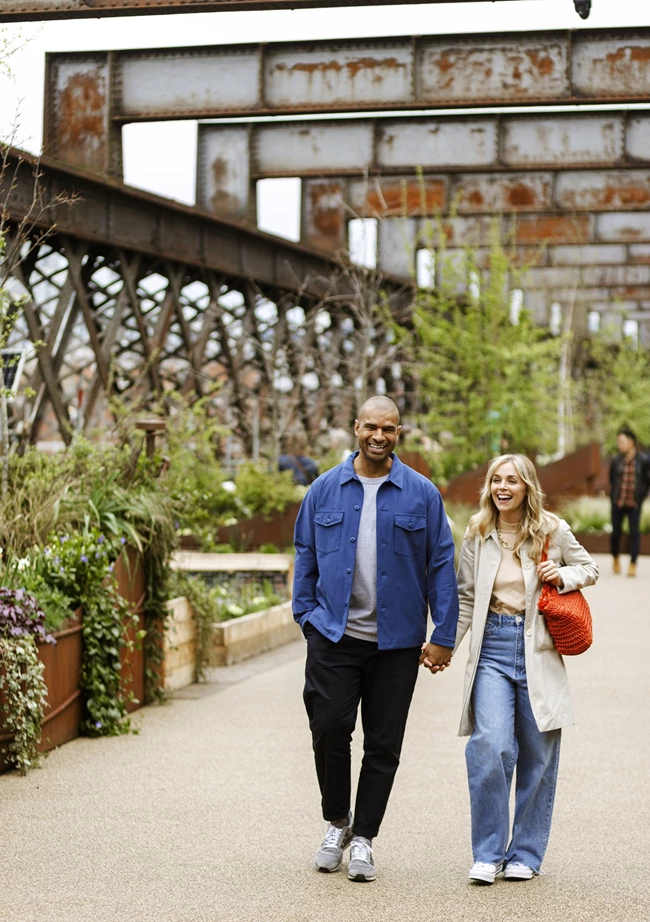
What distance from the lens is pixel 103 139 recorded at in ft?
54.0

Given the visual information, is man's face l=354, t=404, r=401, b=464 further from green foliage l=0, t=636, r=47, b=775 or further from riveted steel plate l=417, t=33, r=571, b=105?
riveted steel plate l=417, t=33, r=571, b=105

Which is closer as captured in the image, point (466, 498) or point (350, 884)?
point (350, 884)

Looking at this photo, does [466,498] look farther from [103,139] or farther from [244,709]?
[244,709]

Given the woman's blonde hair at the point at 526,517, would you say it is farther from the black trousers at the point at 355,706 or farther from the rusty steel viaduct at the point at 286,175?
the rusty steel viaduct at the point at 286,175

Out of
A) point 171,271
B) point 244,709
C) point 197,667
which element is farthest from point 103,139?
point 244,709

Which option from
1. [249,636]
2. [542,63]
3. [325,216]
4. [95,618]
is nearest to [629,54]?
[542,63]

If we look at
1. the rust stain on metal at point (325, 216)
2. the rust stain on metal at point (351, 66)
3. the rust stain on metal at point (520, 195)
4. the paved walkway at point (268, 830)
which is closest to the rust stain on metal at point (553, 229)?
the rust stain on metal at point (520, 195)

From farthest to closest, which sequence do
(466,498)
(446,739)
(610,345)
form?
1. (610,345)
2. (466,498)
3. (446,739)

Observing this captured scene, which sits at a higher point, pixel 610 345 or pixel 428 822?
pixel 610 345

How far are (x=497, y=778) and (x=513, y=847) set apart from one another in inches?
14.1

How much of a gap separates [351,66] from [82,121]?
3.18m

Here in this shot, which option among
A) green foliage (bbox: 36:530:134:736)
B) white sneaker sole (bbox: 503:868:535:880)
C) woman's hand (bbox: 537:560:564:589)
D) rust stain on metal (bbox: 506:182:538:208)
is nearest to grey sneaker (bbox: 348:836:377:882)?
white sneaker sole (bbox: 503:868:535:880)

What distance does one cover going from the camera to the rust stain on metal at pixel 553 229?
28.0 m

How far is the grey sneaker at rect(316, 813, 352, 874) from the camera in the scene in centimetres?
561
